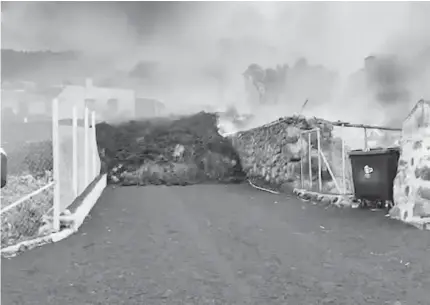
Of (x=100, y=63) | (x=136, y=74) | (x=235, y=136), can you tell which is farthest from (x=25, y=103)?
(x=235, y=136)

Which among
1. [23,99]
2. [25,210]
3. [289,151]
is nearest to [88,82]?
[23,99]

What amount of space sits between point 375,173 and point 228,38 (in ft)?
11.3

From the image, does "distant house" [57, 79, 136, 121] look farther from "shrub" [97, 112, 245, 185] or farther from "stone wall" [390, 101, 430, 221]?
"stone wall" [390, 101, 430, 221]

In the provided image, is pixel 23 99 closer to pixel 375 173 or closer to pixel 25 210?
pixel 25 210

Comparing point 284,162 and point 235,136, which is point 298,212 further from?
point 235,136

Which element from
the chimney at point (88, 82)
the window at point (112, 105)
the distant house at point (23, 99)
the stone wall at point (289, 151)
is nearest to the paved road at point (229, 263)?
the stone wall at point (289, 151)

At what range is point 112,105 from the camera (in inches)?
265

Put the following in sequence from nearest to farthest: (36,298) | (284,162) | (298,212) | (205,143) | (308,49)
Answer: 1. (36,298)
2. (298,212)
3. (284,162)
4. (308,49)
5. (205,143)

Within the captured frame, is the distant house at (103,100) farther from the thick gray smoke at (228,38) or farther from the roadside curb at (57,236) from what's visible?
the roadside curb at (57,236)

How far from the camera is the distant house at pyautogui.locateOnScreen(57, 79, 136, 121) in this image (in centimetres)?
606

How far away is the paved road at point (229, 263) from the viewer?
1479 mm

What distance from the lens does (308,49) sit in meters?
6.14

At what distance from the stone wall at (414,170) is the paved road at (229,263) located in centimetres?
15

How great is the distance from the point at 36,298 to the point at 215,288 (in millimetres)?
596
